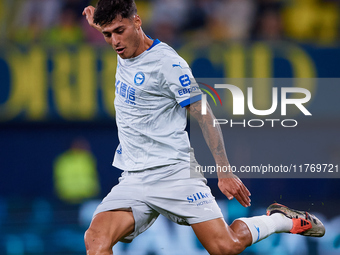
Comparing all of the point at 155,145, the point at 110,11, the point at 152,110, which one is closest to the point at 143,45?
the point at 110,11

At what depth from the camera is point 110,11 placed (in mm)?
4043

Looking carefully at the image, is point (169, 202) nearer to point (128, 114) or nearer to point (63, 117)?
point (128, 114)

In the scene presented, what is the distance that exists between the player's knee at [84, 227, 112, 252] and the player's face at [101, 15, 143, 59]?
51.7 inches

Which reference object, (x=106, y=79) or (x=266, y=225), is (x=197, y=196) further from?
(x=106, y=79)

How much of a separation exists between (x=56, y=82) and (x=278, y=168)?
442 centimetres

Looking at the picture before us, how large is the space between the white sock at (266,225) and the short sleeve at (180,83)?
1075mm

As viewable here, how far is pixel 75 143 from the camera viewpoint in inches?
408

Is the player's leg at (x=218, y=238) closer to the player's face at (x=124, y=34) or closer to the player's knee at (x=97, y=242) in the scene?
the player's knee at (x=97, y=242)

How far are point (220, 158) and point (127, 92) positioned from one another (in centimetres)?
86

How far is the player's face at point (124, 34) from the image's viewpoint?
4066 millimetres

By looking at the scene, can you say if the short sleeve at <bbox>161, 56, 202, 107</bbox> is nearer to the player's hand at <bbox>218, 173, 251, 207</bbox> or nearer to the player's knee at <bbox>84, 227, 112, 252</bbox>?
the player's hand at <bbox>218, 173, 251, 207</bbox>

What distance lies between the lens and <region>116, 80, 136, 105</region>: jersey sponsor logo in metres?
4.21

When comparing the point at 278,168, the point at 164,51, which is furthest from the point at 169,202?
the point at 278,168

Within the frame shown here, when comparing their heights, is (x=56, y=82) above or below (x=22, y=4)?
below
